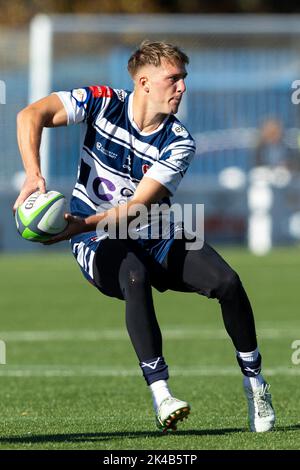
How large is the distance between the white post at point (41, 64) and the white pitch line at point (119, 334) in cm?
1062

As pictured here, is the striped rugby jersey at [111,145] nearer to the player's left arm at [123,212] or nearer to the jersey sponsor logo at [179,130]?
the jersey sponsor logo at [179,130]

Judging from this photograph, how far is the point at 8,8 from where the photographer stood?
3531 cm

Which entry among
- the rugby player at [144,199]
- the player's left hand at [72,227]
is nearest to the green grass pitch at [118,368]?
the rugby player at [144,199]

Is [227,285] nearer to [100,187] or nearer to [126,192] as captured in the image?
[126,192]

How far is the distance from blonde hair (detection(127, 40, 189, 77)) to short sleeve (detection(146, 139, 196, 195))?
1.40ft

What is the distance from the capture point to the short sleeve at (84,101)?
6.80 m

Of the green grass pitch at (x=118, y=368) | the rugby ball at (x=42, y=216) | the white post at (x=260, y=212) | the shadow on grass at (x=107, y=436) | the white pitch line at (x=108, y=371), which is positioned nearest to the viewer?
the rugby ball at (x=42, y=216)

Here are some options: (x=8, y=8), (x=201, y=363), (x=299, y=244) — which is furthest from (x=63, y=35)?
(x=201, y=363)

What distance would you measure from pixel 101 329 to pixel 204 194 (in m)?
10.7

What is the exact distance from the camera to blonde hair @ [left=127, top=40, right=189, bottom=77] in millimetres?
6727

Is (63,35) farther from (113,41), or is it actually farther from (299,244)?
(299,244)

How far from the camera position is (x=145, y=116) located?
6.91 meters

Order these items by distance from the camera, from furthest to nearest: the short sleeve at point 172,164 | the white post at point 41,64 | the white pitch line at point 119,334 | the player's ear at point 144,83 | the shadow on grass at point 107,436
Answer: the white post at point 41,64 < the white pitch line at point 119,334 < the player's ear at point 144,83 < the short sleeve at point 172,164 < the shadow on grass at point 107,436

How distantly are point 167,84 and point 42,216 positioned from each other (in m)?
1.08
